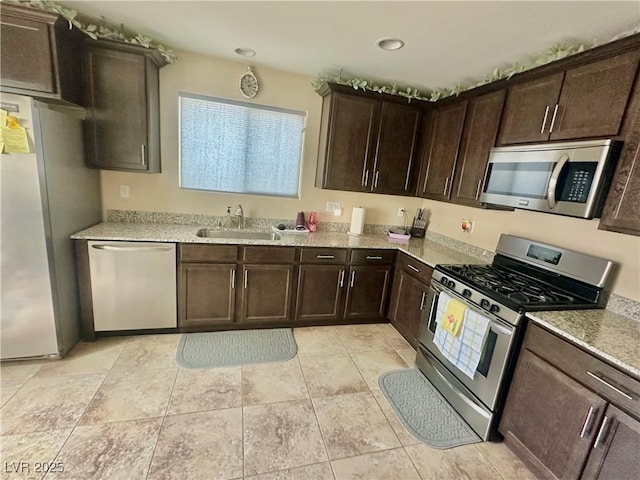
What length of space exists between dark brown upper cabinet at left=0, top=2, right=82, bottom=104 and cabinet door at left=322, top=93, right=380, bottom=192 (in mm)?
2101

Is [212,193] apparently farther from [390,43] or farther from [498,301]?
[498,301]

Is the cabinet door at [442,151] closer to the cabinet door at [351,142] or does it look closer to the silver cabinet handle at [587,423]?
the cabinet door at [351,142]

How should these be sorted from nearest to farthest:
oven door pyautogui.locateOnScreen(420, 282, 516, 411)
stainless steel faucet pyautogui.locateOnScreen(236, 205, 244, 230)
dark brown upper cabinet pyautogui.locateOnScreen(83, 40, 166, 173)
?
oven door pyautogui.locateOnScreen(420, 282, 516, 411), dark brown upper cabinet pyautogui.locateOnScreen(83, 40, 166, 173), stainless steel faucet pyautogui.locateOnScreen(236, 205, 244, 230)

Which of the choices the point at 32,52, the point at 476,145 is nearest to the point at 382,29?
the point at 476,145

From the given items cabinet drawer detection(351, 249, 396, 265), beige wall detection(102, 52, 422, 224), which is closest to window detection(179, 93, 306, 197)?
beige wall detection(102, 52, 422, 224)

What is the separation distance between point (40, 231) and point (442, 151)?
3360 mm

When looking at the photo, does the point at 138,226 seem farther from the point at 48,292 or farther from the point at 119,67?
the point at 119,67

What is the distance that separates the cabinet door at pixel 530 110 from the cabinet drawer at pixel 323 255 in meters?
1.62

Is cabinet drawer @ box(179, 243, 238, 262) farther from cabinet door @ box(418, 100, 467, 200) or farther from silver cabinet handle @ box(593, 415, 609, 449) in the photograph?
silver cabinet handle @ box(593, 415, 609, 449)

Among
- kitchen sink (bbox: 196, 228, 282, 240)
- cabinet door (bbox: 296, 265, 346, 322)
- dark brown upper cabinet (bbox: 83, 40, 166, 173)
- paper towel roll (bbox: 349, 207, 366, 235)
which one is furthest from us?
paper towel roll (bbox: 349, 207, 366, 235)

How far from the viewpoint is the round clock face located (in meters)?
2.89

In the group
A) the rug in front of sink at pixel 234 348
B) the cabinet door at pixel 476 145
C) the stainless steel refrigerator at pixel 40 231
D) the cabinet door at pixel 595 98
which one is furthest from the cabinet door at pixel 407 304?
the stainless steel refrigerator at pixel 40 231

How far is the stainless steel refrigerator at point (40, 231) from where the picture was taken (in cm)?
190

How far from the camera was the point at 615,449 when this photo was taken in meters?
1.28
